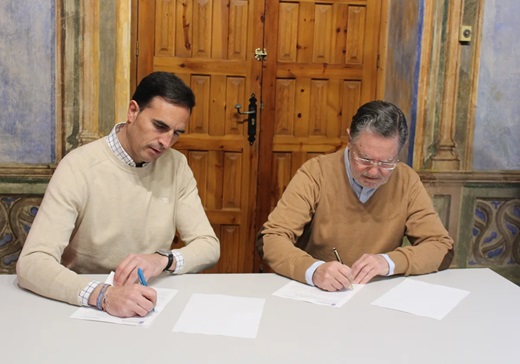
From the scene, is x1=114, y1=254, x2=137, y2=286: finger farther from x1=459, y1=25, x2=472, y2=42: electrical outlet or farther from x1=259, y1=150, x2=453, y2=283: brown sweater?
x1=459, y1=25, x2=472, y2=42: electrical outlet

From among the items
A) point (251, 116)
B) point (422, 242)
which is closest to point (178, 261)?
point (422, 242)

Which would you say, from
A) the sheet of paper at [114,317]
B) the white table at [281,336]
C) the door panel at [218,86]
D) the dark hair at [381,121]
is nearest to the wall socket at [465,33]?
the door panel at [218,86]

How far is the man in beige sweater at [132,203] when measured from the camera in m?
2.03

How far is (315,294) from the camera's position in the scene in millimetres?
2004

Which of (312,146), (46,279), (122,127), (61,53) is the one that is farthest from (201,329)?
(312,146)

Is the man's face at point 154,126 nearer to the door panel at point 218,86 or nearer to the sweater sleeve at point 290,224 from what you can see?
the sweater sleeve at point 290,224

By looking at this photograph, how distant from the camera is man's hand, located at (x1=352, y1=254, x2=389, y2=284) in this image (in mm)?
2135

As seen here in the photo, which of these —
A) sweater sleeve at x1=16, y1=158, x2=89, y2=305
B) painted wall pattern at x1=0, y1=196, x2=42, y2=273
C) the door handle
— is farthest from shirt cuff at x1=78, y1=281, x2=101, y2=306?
the door handle

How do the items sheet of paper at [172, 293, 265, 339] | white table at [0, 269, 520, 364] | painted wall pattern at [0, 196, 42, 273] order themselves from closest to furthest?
white table at [0, 269, 520, 364] → sheet of paper at [172, 293, 265, 339] → painted wall pattern at [0, 196, 42, 273]

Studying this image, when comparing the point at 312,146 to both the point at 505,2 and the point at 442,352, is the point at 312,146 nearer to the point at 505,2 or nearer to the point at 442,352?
the point at 505,2

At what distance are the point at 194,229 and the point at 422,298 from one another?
0.84m

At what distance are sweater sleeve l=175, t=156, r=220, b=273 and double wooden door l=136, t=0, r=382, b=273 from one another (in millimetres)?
1661

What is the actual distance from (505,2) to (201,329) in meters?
3.06

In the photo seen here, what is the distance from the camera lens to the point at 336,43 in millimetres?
4168
